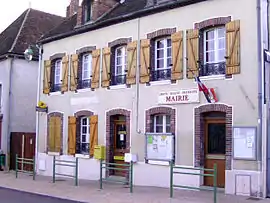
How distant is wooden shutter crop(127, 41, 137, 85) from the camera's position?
50.0 feet

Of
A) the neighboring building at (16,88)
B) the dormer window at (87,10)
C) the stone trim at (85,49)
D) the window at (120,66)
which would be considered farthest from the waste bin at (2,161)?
the window at (120,66)

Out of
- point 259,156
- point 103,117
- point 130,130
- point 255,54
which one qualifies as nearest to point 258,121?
point 259,156

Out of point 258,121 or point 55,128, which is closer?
point 258,121

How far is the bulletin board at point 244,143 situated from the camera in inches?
467

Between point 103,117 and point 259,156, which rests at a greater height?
point 103,117

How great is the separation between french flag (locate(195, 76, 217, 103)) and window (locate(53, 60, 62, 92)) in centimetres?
782

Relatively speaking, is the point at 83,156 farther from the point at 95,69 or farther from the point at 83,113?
the point at 95,69

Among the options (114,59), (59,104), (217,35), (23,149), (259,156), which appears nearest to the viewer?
(259,156)

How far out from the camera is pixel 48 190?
13539 mm

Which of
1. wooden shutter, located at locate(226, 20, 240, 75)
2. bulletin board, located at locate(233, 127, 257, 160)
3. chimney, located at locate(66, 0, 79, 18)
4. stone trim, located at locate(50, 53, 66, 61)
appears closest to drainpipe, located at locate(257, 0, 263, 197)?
bulletin board, located at locate(233, 127, 257, 160)

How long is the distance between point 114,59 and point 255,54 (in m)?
5.96

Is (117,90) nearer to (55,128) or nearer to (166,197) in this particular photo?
(55,128)

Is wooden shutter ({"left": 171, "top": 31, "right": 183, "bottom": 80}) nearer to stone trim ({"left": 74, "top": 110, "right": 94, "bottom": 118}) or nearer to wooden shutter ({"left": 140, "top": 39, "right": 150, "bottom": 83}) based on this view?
wooden shutter ({"left": 140, "top": 39, "right": 150, "bottom": 83})

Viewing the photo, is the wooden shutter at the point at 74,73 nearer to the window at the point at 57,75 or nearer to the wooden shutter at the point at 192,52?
the window at the point at 57,75
